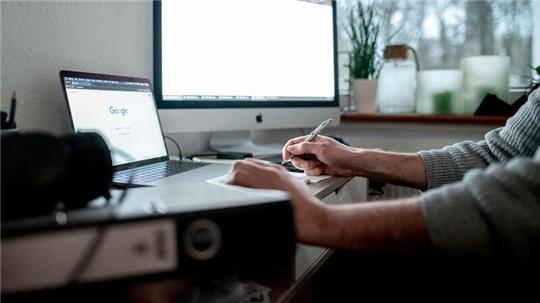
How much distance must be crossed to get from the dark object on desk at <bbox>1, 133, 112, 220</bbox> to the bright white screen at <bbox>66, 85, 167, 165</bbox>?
0.44m

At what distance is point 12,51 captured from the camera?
83cm

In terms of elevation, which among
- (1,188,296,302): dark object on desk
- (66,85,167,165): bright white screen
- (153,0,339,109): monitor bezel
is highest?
(153,0,339,109): monitor bezel

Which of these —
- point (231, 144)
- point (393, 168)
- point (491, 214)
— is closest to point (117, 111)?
point (231, 144)

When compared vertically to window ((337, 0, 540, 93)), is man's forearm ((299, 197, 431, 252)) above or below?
below

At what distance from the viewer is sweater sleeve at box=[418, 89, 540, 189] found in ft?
3.22

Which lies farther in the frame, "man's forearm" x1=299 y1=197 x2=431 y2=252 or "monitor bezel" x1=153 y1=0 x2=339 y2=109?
"monitor bezel" x1=153 y1=0 x2=339 y2=109

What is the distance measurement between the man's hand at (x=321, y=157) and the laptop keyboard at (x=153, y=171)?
0.21 metres

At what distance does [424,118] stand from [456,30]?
50cm

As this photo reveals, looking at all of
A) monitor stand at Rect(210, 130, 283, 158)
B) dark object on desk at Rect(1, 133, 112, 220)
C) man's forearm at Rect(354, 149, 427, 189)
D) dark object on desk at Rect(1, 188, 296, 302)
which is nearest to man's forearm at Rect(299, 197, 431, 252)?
dark object on desk at Rect(1, 188, 296, 302)

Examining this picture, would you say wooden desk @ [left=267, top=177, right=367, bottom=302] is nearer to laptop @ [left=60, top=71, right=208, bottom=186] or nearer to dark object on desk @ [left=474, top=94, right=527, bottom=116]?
laptop @ [left=60, top=71, right=208, bottom=186]

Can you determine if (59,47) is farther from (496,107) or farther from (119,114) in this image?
(496,107)

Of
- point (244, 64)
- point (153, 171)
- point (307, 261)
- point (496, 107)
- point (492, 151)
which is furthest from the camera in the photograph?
point (496, 107)

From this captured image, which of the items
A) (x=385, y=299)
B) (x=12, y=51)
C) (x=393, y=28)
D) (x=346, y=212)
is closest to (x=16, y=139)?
(x=346, y=212)

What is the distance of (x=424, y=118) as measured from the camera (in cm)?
166
